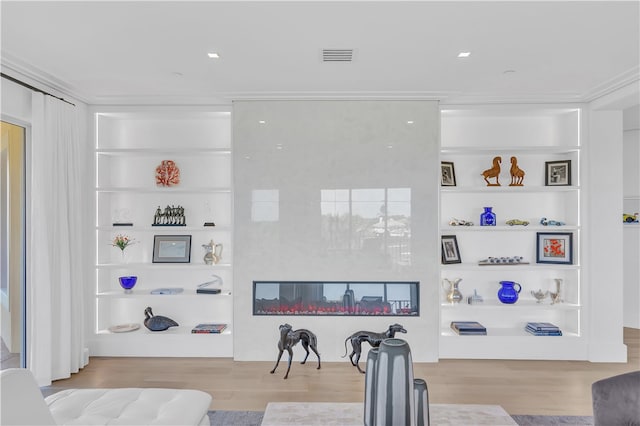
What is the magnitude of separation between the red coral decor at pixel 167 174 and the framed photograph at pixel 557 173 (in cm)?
397

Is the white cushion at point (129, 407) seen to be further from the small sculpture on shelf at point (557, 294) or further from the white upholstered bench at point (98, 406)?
the small sculpture on shelf at point (557, 294)

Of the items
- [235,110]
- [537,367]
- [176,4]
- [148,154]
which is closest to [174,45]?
[176,4]

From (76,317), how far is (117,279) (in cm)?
66

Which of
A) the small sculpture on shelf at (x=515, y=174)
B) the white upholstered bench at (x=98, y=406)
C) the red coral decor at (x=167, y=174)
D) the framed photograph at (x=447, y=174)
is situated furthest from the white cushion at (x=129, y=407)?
the small sculpture on shelf at (x=515, y=174)

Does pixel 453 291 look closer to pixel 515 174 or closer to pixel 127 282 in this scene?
pixel 515 174

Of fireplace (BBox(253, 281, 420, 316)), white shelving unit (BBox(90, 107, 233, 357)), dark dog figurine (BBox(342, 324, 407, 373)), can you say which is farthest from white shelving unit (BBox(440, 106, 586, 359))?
white shelving unit (BBox(90, 107, 233, 357))

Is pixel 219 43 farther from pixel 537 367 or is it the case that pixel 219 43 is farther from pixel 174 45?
pixel 537 367

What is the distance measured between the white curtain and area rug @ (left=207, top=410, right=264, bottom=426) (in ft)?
5.29

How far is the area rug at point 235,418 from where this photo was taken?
8.35ft

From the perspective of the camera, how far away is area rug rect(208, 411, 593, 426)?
2545 mm

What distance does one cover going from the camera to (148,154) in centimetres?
401

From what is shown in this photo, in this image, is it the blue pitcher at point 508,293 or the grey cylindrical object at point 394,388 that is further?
the blue pitcher at point 508,293

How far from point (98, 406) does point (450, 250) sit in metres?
3.30

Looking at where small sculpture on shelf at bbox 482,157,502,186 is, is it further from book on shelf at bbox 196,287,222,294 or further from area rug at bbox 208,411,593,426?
book on shelf at bbox 196,287,222,294
